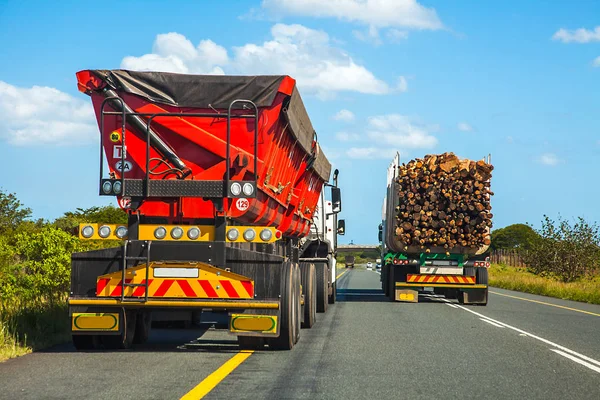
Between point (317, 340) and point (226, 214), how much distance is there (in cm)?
295

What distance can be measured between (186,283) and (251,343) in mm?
1417

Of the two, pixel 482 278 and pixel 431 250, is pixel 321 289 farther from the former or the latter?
pixel 482 278

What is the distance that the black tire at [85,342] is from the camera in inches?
423

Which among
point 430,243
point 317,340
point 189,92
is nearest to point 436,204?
point 430,243

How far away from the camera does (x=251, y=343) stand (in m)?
11.3

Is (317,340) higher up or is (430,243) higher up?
(430,243)

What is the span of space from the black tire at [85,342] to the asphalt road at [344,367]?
0.39 feet

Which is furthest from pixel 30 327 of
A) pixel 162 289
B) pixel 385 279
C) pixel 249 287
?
pixel 385 279

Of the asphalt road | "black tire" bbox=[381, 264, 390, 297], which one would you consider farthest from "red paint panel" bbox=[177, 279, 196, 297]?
"black tire" bbox=[381, 264, 390, 297]

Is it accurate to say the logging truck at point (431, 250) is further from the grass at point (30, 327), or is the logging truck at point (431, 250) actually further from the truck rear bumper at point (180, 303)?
the truck rear bumper at point (180, 303)

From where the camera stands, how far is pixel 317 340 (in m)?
12.8

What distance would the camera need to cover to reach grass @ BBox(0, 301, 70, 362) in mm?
10488

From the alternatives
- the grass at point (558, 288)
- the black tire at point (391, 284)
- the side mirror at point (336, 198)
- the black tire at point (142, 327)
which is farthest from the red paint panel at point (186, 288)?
the grass at point (558, 288)

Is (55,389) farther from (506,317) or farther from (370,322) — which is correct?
(506,317)
